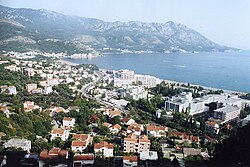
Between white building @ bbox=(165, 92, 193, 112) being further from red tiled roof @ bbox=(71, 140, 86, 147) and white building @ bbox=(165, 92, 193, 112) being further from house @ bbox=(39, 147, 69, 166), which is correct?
house @ bbox=(39, 147, 69, 166)

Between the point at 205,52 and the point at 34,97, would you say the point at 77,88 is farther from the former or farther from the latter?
the point at 205,52

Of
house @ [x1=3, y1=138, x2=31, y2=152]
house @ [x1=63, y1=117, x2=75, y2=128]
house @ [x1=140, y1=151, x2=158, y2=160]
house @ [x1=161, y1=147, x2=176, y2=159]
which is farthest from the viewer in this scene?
house @ [x1=63, y1=117, x2=75, y2=128]

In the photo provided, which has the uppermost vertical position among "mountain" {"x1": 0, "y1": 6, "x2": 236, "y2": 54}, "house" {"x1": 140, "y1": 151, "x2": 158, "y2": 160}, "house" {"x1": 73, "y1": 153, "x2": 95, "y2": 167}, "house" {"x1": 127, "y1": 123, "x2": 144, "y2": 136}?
"mountain" {"x1": 0, "y1": 6, "x2": 236, "y2": 54}

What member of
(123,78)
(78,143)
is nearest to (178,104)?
(78,143)

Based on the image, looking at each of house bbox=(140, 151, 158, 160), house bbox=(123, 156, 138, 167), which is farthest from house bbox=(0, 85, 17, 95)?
house bbox=(123, 156, 138, 167)

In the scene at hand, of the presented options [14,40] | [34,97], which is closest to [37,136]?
[34,97]

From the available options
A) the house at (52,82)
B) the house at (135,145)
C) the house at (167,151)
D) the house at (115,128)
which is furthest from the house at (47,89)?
the house at (167,151)
